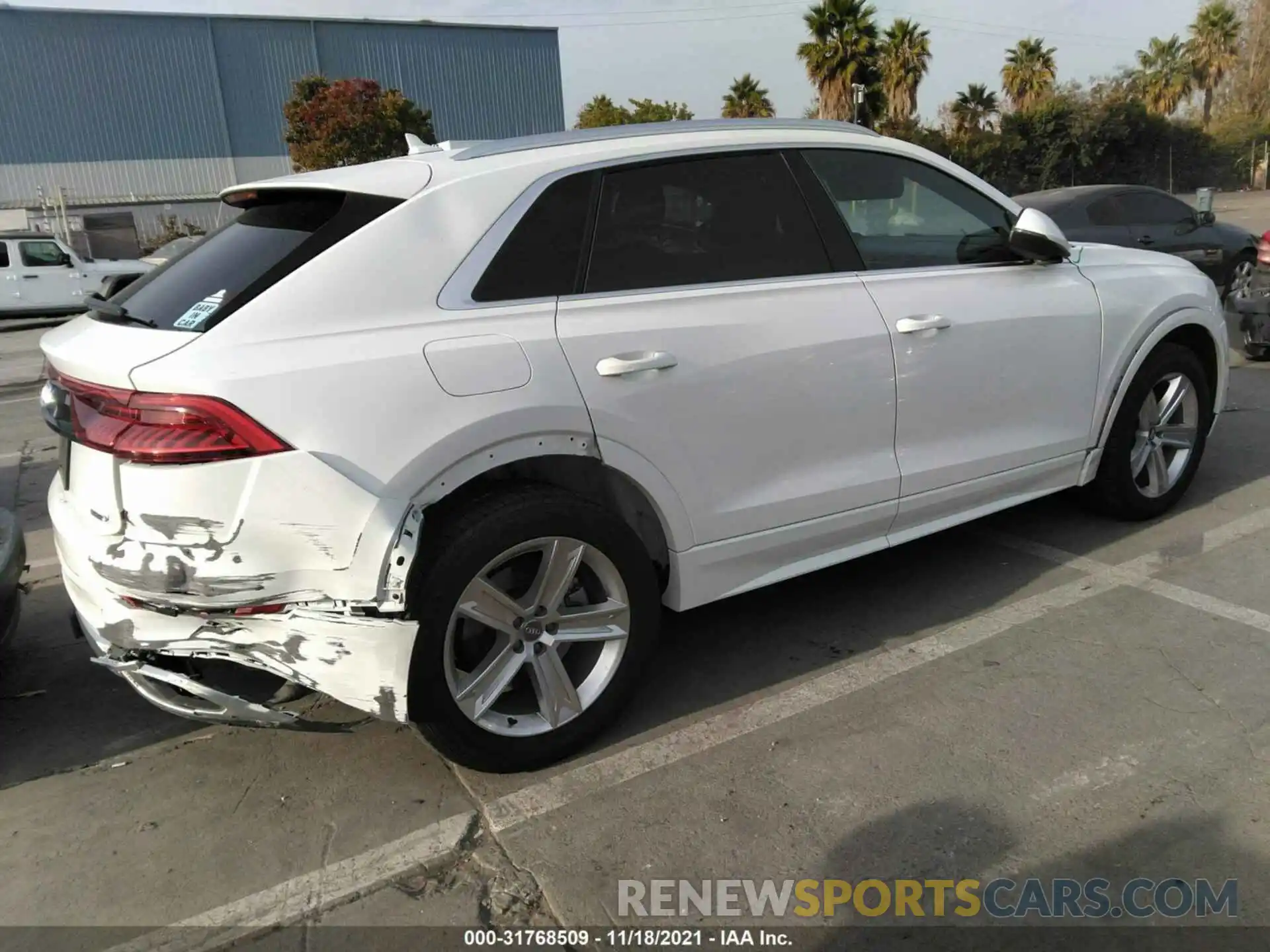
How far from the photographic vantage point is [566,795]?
2807mm

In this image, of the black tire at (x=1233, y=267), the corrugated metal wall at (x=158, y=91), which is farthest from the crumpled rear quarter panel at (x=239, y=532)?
the corrugated metal wall at (x=158, y=91)

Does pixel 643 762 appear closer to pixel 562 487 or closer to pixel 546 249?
pixel 562 487

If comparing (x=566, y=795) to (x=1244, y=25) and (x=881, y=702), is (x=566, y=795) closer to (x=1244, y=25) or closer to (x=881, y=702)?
(x=881, y=702)

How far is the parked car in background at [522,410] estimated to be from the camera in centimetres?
243

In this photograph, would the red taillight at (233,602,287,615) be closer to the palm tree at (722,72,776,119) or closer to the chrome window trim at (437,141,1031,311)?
the chrome window trim at (437,141,1031,311)

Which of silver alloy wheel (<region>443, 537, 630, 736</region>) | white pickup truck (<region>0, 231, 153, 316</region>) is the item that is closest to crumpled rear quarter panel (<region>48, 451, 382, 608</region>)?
silver alloy wheel (<region>443, 537, 630, 736</region>)

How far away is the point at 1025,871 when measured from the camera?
2438mm

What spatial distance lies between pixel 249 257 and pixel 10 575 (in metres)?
1.55

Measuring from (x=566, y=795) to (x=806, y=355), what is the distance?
1576 mm

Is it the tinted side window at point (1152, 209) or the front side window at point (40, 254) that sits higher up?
the tinted side window at point (1152, 209)

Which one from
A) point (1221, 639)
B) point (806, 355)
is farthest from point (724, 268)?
point (1221, 639)

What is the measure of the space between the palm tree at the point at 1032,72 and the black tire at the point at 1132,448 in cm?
4544

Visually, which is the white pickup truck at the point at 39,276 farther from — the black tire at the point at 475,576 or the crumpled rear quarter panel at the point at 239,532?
the black tire at the point at 475,576

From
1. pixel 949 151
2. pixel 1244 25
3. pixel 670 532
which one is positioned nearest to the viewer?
pixel 670 532
